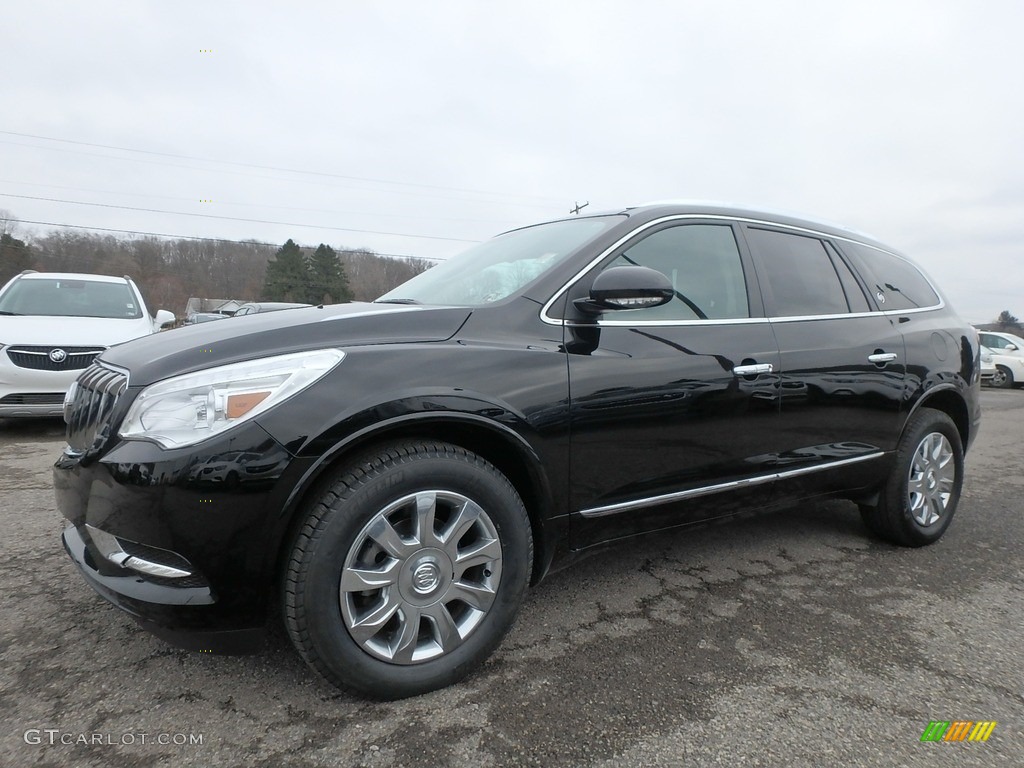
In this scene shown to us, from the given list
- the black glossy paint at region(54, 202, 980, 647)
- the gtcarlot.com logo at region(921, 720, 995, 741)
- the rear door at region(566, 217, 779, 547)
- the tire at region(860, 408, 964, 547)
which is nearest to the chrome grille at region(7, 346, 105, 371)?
the black glossy paint at region(54, 202, 980, 647)

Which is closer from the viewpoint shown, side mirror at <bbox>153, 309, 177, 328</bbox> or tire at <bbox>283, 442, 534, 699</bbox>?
tire at <bbox>283, 442, 534, 699</bbox>

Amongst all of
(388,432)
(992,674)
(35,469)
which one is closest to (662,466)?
(388,432)

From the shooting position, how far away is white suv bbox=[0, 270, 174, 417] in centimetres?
538

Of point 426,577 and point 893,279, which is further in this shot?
point 893,279

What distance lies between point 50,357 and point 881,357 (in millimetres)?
6357

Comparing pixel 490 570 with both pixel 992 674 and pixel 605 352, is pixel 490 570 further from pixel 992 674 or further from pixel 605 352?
A: pixel 992 674

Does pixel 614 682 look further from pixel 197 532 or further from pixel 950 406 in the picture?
pixel 950 406

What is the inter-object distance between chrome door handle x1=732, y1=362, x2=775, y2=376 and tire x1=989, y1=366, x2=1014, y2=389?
18.7m

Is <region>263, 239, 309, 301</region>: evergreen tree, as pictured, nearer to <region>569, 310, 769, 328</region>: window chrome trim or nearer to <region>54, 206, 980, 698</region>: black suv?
<region>54, 206, 980, 698</region>: black suv

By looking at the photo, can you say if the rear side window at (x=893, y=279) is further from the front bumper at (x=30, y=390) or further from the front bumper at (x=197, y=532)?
the front bumper at (x=30, y=390)

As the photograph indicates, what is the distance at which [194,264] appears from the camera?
3869 cm

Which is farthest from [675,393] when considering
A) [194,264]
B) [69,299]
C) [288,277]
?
[288,277]

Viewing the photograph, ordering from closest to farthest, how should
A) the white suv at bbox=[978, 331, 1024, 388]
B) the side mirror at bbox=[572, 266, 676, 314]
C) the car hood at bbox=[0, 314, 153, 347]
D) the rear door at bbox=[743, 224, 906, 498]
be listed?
the side mirror at bbox=[572, 266, 676, 314]
the rear door at bbox=[743, 224, 906, 498]
the car hood at bbox=[0, 314, 153, 347]
the white suv at bbox=[978, 331, 1024, 388]

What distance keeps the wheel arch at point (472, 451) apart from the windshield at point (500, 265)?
506 millimetres
